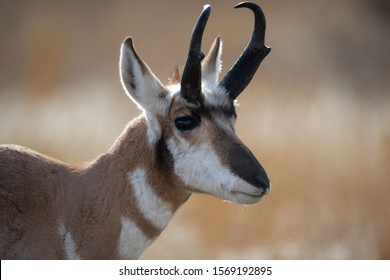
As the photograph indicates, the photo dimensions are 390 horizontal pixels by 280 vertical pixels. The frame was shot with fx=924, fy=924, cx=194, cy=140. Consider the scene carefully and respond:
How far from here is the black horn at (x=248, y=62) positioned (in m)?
7.02

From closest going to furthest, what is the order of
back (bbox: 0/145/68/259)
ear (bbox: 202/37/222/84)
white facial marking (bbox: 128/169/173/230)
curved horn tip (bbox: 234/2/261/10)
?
back (bbox: 0/145/68/259)
white facial marking (bbox: 128/169/173/230)
curved horn tip (bbox: 234/2/261/10)
ear (bbox: 202/37/222/84)

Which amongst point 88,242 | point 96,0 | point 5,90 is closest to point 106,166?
point 88,242

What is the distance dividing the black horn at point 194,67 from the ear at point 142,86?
179mm

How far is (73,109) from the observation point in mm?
15047

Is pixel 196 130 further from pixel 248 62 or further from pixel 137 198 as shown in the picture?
pixel 248 62

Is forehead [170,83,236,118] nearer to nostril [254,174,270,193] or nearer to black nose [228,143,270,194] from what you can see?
black nose [228,143,270,194]

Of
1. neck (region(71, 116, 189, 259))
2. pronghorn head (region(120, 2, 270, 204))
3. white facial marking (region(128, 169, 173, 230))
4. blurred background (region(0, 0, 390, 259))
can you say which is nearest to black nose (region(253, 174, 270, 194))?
pronghorn head (region(120, 2, 270, 204))

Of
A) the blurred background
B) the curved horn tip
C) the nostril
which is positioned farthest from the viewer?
the blurred background

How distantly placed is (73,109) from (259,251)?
3.79 metres

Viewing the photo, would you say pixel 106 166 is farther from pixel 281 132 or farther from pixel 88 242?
pixel 281 132

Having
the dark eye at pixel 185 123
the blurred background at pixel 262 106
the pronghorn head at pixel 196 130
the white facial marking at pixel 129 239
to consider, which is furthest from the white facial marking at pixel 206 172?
the blurred background at pixel 262 106

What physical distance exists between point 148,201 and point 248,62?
1339 millimetres

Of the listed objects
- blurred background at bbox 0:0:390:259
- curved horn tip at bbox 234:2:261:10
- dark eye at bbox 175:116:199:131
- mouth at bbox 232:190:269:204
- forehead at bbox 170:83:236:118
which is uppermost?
curved horn tip at bbox 234:2:261:10

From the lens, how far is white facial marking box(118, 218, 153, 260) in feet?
21.8
